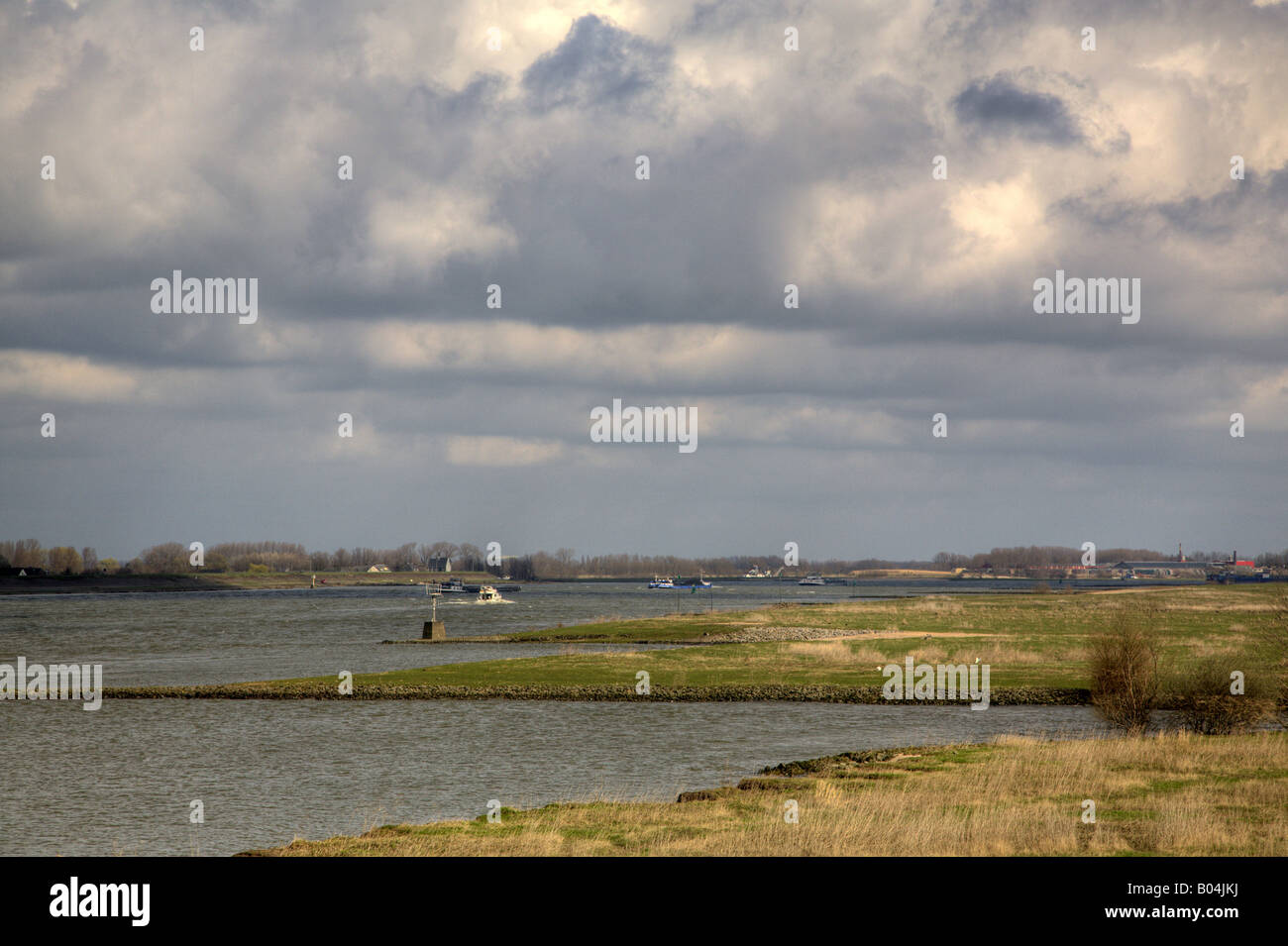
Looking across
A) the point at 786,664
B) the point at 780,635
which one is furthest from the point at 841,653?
the point at 780,635

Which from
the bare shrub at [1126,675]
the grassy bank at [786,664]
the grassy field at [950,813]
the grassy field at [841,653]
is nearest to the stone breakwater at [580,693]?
the grassy bank at [786,664]

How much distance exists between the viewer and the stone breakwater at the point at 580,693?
6588 cm

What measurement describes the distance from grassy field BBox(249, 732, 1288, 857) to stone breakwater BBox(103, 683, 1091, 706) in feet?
75.0

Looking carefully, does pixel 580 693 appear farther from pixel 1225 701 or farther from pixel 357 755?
pixel 1225 701

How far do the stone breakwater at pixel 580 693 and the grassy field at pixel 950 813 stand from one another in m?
22.9

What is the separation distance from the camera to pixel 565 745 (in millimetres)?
49938

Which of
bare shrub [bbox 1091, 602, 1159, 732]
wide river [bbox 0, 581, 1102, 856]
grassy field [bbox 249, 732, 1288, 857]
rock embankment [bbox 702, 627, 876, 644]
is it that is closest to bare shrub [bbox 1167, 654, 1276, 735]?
bare shrub [bbox 1091, 602, 1159, 732]

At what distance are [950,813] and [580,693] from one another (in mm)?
40439

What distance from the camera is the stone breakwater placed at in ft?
216

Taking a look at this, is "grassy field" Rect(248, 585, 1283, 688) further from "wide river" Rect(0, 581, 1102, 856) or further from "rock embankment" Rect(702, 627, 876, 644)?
"wide river" Rect(0, 581, 1102, 856)

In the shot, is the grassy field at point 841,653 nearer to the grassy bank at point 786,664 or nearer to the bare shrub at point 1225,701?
the grassy bank at point 786,664

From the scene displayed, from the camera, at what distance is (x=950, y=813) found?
3027 centimetres
